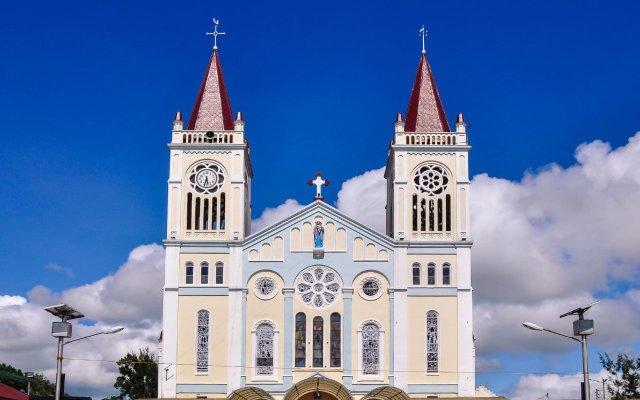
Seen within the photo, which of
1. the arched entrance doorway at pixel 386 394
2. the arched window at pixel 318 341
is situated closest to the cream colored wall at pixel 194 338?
the arched window at pixel 318 341

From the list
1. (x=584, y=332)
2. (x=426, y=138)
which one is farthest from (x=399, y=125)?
(x=584, y=332)

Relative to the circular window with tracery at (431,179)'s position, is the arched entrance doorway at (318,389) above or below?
below

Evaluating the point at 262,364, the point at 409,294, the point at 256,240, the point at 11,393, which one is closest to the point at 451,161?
the point at 409,294

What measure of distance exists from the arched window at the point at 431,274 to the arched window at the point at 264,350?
951cm

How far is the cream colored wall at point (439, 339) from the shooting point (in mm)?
60375

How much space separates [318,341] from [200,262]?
8.21m

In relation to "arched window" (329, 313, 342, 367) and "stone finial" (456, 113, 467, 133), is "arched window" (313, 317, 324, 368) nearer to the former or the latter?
"arched window" (329, 313, 342, 367)

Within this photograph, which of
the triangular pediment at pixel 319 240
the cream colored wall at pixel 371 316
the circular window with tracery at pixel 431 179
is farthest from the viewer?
the circular window with tracery at pixel 431 179

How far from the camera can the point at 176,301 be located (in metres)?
61.1

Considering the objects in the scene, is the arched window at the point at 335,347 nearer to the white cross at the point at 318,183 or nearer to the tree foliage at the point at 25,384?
the white cross at the point at 318,183

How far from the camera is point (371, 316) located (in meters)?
61.4

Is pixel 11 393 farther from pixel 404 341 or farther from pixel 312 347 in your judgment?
pixel 404 341

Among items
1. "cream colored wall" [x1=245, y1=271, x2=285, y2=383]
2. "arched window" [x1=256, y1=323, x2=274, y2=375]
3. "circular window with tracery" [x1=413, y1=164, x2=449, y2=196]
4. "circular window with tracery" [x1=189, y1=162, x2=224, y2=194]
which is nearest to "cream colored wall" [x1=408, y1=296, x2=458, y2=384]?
"circular window with tracery" [x1=413, y1=164, x2=449, y2=196]

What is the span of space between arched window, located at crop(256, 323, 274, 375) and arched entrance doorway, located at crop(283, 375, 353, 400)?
2.18m
